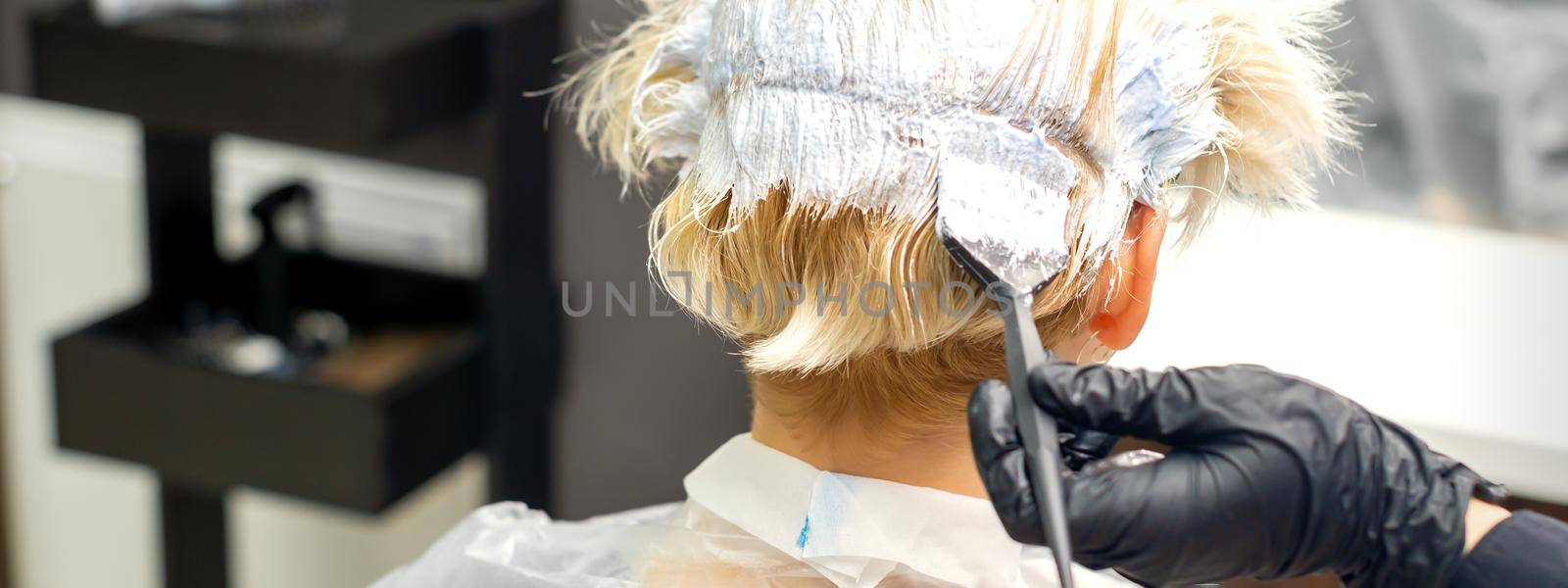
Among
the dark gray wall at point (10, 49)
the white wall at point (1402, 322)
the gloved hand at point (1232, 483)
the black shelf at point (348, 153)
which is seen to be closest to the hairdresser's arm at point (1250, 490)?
the gloved hand at point (1232, 483)

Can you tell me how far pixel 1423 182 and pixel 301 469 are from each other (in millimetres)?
1371

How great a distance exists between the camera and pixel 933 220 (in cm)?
Result: 78

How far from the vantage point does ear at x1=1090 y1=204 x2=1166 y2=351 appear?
0.85m

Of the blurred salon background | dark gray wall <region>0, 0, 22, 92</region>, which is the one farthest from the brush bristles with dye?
dark gray wall <region>0, 0, 22, 92</region>

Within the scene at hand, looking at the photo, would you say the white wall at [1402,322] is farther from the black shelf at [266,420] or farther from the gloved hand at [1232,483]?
the black shelf at [266,420]

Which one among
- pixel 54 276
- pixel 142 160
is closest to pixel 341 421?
pixel 142 160

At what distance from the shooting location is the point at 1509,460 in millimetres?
1200

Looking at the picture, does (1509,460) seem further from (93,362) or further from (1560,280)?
(93,362)

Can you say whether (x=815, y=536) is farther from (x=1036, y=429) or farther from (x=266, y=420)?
(x=266, y=420)

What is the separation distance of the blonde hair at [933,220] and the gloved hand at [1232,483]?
0.11 meters

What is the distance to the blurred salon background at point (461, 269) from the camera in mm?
1361

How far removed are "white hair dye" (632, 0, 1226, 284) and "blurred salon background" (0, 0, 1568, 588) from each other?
0.46 meters

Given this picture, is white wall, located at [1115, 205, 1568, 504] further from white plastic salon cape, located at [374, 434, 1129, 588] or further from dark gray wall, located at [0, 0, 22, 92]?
dark gray wall, located at [0, 0, 22, 92]

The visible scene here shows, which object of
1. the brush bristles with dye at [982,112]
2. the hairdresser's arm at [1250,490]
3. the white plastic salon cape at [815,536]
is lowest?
the white plastic salon cape at [815,536]
